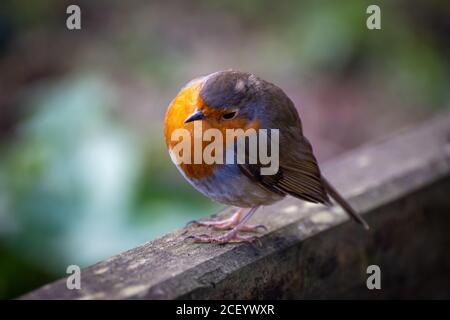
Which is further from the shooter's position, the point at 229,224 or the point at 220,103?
the point at 229,224

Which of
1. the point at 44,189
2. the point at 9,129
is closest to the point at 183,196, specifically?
the point at 44,189

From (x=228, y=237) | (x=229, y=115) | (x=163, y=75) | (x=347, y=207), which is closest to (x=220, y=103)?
(x=229, y=115)

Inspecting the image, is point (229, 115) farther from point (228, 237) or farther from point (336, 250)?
point (336, 250)

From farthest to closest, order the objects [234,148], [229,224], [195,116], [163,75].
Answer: [163,75] → [229,224] → [234,148] → [195,116]

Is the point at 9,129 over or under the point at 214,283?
over

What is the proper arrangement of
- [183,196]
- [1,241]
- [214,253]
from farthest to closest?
[183,196] < [1,241] < [214,253]

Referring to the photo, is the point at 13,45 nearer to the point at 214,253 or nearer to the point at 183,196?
the point at 183,196
